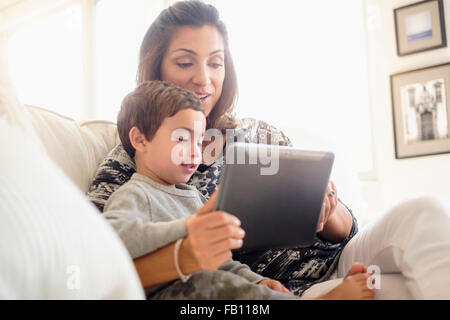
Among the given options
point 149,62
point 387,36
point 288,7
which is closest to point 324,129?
point 387,36

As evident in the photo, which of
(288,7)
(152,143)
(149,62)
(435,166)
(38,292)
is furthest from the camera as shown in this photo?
(288,7)

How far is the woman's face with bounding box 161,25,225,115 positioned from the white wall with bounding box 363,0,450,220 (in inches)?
76.2

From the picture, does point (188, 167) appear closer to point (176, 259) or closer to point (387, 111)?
point (176, 259)

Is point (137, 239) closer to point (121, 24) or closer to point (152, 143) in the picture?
point (152, 143)

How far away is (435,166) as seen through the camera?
291 cm

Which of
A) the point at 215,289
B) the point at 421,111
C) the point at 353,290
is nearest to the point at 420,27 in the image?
the point at 421,111

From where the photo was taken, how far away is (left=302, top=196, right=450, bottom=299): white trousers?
849 millimetres

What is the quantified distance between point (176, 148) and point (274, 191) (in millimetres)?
260

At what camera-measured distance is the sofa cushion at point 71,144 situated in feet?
3.93

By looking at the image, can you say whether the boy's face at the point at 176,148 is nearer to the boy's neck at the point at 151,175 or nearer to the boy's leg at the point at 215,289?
the boy's neck at the point at 151,175

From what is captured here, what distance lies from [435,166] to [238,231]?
252cm

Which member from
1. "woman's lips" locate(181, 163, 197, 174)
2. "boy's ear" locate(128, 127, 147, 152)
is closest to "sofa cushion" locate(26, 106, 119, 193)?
"boy's ear" locate(128, 127, 147, 152)

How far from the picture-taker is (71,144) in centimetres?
125

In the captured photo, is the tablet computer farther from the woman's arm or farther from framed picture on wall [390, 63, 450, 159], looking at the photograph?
framed picture on wall [390, 63, 450, 159]
